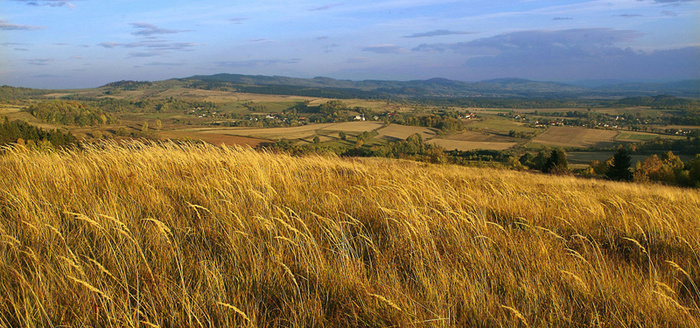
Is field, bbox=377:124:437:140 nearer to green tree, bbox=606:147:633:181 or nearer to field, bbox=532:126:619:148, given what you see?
field, bbox=532:126:619:148

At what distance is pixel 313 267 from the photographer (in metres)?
2.25

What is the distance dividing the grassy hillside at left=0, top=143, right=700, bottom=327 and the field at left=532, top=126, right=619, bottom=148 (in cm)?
8106

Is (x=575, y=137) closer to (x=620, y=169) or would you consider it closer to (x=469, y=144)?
(x=469, y=144)

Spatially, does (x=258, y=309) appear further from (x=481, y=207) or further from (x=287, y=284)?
(x=481, y=207)

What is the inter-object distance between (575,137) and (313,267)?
309 feet

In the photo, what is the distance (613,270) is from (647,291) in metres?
0.42

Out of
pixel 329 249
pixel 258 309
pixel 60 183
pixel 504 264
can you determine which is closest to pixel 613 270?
pixel 504 264

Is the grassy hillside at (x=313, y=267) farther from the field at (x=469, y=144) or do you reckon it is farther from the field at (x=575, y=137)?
the field at (x=575, y=137)

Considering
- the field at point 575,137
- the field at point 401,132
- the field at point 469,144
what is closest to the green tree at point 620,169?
the field at point 469,144

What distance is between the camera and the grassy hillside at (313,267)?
5.93 ft

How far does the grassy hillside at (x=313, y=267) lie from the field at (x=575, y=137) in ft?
266

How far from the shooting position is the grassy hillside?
1.81m

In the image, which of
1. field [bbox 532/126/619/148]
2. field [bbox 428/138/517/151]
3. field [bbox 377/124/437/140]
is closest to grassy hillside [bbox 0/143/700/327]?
field [bbox 428/138/517/151]

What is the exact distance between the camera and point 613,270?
2.54 metres
